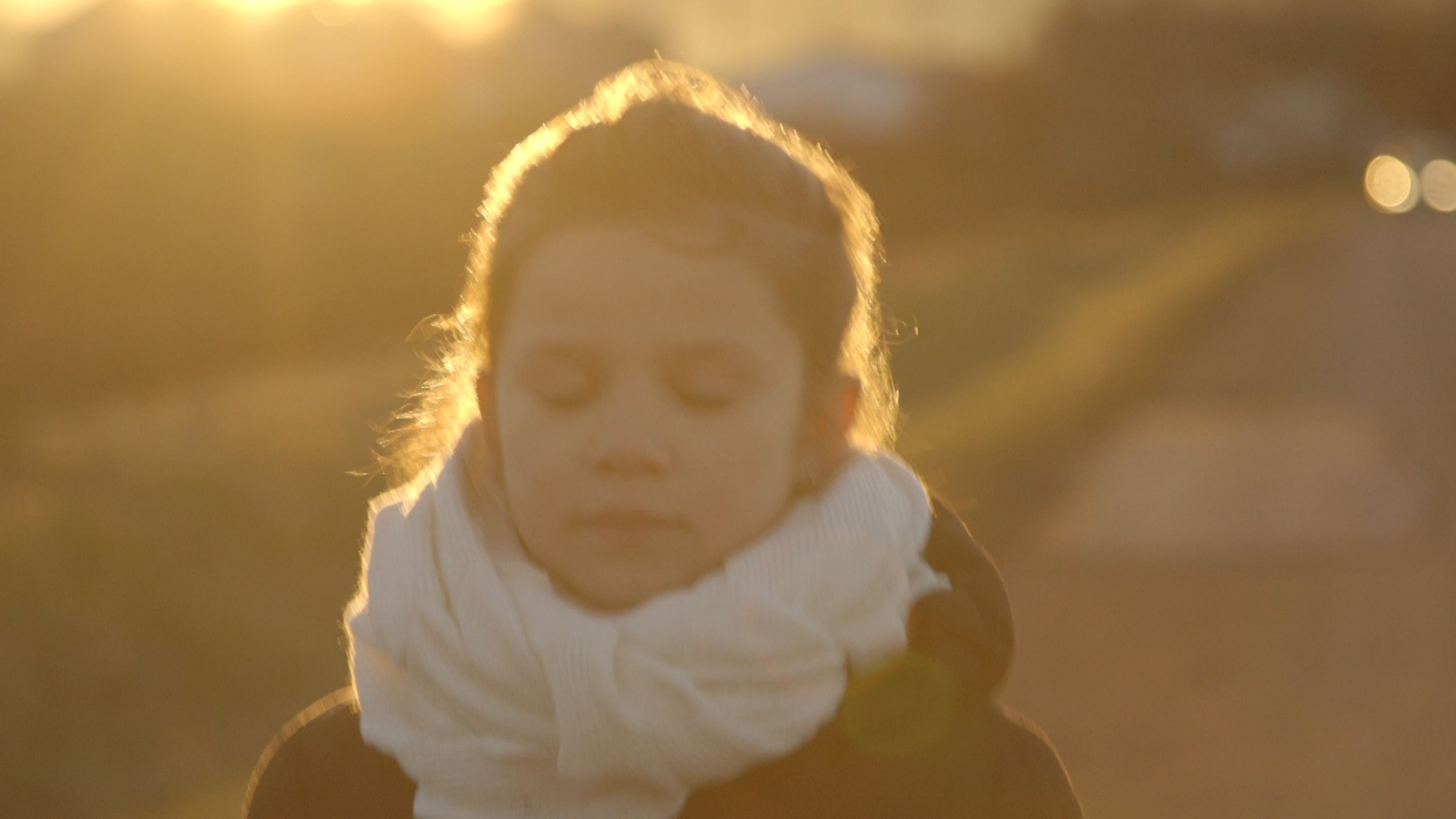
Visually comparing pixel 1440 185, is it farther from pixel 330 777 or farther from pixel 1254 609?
pixel 330 777

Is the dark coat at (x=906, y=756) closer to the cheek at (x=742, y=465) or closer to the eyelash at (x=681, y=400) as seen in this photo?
the cheek at (x=742, y=465)

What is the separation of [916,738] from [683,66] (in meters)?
0.85

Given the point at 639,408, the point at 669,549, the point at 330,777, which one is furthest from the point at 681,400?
the point at 330,777

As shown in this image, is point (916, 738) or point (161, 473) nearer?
point (916, 738)

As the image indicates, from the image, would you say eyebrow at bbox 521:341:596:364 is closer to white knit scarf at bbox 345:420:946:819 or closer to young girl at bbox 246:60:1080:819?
young girl at bbox 246:60:1080:819

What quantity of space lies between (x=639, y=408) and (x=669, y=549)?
5.7 inches

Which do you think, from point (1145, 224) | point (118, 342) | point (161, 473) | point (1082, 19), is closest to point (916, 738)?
point (161, 473)

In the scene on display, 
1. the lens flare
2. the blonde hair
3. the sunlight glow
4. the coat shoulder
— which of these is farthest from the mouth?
the sunlight glow

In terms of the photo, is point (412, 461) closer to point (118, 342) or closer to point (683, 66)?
point (683, 66)

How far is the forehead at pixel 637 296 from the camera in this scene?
5.57 ft

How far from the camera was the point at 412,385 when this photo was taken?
13.2 metres

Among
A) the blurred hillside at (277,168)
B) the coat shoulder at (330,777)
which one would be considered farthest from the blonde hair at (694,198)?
the blurred hillside at (277,168)

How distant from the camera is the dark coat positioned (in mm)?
1803

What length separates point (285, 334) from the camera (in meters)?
17.3
